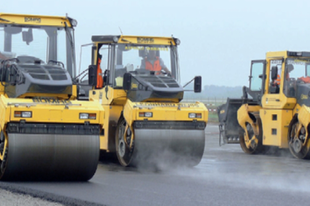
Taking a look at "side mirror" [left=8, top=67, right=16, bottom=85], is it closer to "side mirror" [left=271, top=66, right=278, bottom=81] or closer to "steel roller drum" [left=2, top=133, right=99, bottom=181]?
"steel roller drum" [left=2, top=133, right=99, bottom=181]

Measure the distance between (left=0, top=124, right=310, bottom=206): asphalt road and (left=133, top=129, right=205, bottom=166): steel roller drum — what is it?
18 cm

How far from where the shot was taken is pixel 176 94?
41.4 ft

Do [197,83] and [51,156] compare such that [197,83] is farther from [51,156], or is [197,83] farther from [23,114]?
[23,114]

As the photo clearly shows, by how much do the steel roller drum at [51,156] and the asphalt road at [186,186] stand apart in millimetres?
164

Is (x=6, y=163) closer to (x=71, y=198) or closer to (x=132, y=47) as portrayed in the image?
(x=71, y=198)

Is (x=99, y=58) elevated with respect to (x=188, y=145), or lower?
elevated

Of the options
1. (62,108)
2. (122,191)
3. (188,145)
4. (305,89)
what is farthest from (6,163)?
(305,89)

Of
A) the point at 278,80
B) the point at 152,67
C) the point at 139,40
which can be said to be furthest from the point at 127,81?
the point at 278,80

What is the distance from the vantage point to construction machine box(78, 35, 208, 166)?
12.0 metres

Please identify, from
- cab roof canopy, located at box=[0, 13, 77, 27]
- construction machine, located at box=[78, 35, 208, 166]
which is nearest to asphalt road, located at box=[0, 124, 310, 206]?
construction machine, located at box=[78, 35, 208, 166]

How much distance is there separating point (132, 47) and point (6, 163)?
4799 millimetres

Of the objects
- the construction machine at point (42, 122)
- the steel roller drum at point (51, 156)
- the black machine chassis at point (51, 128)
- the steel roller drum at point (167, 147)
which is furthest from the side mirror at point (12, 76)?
the steel roller drum at point (167, 147)

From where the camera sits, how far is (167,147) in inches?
474

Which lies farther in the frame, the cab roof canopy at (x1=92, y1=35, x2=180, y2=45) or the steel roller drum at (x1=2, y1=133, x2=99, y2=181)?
the cab roof canopy at (x1=92, y1=35, x2=180, y2=45)
